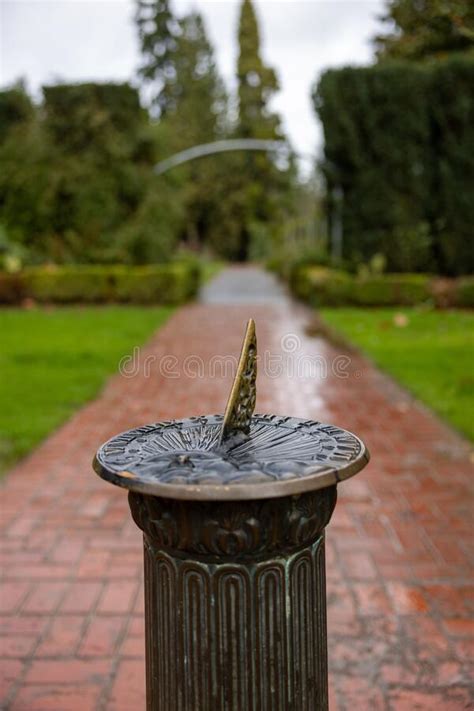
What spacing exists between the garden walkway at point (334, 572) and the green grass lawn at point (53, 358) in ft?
0.87

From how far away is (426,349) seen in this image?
10016 millimetres

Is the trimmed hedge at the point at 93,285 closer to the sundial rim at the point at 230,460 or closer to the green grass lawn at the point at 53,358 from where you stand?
the green grass lawn at the point at 53,358

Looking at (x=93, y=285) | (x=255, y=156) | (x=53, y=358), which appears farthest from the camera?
(x=255, y=156)

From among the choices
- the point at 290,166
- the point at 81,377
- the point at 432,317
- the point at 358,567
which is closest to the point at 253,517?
the point at 358,567

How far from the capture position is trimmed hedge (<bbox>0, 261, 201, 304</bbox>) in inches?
647

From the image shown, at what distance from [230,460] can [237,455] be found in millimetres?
69

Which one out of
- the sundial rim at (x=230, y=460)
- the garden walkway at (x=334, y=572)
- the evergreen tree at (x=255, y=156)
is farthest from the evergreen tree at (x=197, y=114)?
the sundial rim at (x=230, y=460)

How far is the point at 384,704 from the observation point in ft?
7.93
